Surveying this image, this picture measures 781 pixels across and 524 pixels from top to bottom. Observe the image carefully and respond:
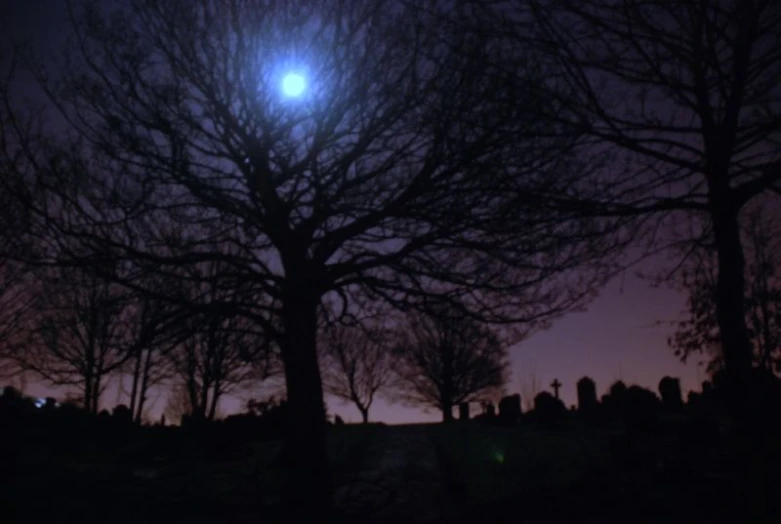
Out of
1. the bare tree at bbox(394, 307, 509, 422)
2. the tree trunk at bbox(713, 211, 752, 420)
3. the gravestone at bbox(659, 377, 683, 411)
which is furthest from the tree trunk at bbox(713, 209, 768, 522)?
the bare tree at bbox(394, 307, 509, 422)

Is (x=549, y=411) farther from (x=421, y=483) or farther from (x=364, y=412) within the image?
(x=364, y=412)

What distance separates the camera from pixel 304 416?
10.7 metres

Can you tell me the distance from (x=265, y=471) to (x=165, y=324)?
3885 millimetres

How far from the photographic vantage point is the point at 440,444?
53.4ft

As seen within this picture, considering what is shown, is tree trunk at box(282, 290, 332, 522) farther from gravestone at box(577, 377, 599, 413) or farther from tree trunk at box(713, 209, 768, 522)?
gravestone at box(577, 377, 599, 413)

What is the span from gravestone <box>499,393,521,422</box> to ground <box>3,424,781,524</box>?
5.80 metres

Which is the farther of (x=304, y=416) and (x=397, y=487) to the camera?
(x=397, y=487)

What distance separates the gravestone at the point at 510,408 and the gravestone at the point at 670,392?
4042 millimetres

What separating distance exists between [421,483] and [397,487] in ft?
1.58

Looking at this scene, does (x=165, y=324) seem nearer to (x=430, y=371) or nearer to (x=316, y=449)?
(x=316, y=449)

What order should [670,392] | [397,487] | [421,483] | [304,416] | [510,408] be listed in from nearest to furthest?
[304,416], [397,487], [421,483], [670,392], [510,408]

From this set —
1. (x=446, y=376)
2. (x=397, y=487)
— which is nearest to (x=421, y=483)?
(x=397, y=487)

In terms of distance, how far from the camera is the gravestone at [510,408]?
21906 millimetres

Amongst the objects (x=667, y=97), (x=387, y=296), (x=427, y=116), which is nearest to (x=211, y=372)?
(x=387, y=296)
